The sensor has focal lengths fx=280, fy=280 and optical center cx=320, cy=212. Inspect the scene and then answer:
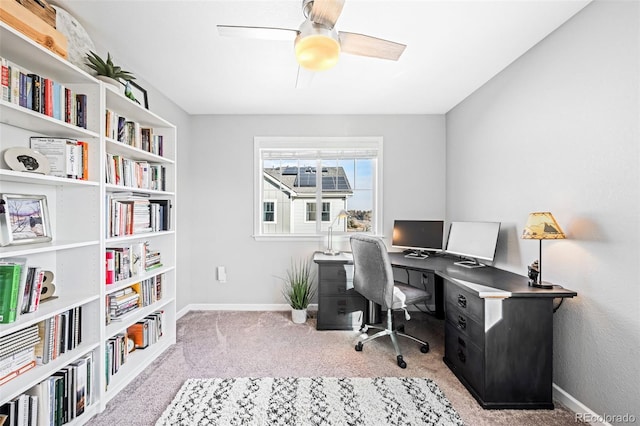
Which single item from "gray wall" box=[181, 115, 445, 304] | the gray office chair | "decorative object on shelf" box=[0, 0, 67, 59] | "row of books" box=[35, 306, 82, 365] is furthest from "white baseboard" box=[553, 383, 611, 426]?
"decorative object on shelf" box=[0, 0, 67, 59]

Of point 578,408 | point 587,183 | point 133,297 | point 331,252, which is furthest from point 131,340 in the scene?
point 587,183

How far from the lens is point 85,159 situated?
1673 mm

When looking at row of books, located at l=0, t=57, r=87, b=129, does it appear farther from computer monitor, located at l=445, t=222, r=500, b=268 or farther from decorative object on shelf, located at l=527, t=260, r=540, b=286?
computer monitor, located at l=445, t=222, r=500, b=268

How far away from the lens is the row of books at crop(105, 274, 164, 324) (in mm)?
2004

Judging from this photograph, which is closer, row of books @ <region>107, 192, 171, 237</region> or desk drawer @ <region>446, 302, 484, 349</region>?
desk drawer @ <region>446, 302, 484, 349</region>

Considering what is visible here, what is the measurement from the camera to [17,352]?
135cm

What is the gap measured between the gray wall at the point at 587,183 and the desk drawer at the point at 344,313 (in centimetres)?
142

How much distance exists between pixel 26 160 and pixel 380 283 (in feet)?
7.69

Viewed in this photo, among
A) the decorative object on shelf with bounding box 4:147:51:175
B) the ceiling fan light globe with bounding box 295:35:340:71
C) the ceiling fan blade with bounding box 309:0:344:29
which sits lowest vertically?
the decorative object on shelf with bounding box 4:147:51:175

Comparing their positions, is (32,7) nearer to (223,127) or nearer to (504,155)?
(223,127)

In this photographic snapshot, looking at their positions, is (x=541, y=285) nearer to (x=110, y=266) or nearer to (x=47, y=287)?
(x=110, y=266)

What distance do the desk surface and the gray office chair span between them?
0.28m

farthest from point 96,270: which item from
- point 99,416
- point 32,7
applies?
point 32,7
